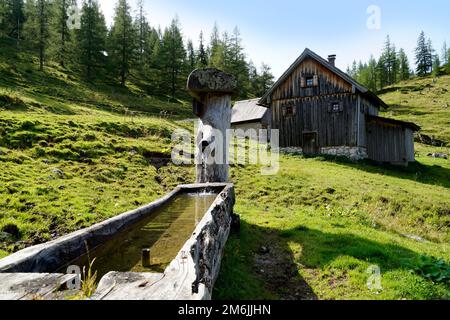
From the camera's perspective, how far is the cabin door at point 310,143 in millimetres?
26569

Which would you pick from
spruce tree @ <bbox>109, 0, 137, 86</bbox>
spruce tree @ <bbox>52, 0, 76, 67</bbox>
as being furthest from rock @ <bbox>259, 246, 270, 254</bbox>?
spruce tree @ <bbox>52, 0, 76, 67</bbox>

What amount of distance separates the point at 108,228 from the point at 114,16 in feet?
205

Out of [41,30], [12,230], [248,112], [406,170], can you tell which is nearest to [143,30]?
[41,30]

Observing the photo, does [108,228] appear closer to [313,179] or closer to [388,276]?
[388,276]

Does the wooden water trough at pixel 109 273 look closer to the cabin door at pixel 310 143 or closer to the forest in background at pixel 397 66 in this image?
the cabin door at pixel 310 143

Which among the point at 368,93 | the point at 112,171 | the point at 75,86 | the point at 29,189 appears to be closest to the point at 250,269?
the point at 29,189

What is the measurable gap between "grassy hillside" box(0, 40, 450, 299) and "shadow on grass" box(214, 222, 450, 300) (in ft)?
0.07

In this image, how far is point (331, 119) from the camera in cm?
2583

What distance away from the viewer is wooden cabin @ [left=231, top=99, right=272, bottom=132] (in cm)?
3653

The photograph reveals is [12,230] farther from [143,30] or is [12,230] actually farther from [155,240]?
[143,30]

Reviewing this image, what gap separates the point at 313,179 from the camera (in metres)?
16.1

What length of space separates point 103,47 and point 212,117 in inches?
2093

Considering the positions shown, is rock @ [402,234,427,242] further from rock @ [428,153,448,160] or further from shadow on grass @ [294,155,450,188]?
rock @ [428,153,448,160]

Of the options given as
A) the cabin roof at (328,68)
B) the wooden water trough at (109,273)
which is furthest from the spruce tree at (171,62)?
the wooden water trough at (109,273)
